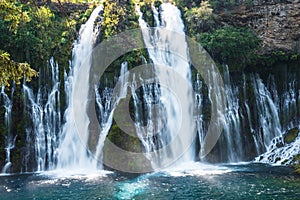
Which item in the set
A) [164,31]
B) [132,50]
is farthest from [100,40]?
[164,31]

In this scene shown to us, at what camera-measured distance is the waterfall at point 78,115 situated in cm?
1620

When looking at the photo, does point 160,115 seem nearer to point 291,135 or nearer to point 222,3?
point 291,135

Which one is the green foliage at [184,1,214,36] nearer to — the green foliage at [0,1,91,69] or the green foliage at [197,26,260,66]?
the green foliage at [197,26,260,66]

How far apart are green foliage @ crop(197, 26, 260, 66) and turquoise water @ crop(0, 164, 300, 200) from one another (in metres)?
7.53

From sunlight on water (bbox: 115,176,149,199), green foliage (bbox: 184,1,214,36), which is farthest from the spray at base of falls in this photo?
sunlight on water (bbox: 115,176,149,199)

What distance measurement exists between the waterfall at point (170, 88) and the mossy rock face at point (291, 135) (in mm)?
5391

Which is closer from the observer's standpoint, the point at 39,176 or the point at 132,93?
the point at 39,176

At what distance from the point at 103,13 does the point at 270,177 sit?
48.9 ft

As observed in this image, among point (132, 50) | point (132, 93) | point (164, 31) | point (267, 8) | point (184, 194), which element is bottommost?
point (184, 194)

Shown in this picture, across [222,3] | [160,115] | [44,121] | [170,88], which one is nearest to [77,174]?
[44,121]

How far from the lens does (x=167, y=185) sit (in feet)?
39.4

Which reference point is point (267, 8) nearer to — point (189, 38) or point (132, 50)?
point (189, 38)

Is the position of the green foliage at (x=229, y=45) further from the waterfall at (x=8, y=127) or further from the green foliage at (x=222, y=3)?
the waterfall at (x=8, y=127)

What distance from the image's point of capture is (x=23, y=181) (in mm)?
13344
